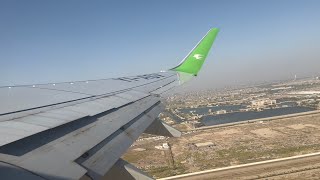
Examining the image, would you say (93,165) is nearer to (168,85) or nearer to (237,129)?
(168,85)

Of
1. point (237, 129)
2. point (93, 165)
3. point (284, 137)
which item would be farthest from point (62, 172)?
point (237, 129)

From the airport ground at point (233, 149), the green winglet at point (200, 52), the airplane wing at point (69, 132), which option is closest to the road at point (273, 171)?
the airport ground at point (233, 149)

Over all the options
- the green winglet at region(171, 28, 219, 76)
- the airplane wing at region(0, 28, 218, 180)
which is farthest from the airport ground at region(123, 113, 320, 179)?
the airplane wing at region(0, 28, 218, 180)

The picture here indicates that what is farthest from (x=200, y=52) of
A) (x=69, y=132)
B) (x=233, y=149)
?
(x=233, y=149)

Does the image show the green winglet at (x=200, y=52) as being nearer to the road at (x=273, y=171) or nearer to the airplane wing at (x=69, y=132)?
the airplane wing at (x=69, y=132)

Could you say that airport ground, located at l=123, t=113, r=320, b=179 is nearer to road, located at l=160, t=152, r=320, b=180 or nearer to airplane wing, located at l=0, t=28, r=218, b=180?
road, located at l=160, t=152, r=320, b=180

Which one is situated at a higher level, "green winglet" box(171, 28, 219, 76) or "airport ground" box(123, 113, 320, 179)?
"green winglet" box(171, 28, 219, 76)

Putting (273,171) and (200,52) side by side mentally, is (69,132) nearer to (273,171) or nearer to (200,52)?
(200,52)
